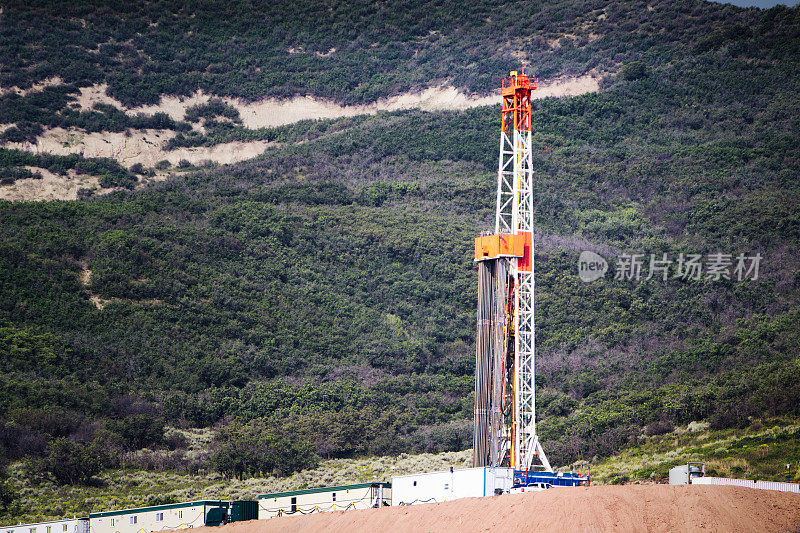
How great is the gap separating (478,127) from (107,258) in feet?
127

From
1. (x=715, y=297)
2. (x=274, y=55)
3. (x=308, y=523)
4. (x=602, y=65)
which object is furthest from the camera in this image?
(x=274, y=55)

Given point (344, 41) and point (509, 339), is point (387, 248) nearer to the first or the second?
point (509, 339)

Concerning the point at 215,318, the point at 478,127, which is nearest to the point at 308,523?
the point at 215,318

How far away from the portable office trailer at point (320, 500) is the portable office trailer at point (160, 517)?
0.73 m

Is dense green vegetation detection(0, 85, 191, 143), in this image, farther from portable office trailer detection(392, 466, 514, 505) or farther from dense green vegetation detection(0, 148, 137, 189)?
portable office trailer detection(392, 466, 514, 505)

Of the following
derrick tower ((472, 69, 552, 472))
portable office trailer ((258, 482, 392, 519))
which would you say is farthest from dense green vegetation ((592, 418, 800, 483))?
portable office trailer ((258, 482, 392, 519))

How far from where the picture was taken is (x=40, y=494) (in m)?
36.2

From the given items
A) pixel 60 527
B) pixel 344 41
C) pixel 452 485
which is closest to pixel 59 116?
pixel 344 41

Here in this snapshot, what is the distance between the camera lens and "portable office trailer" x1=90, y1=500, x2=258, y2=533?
87.9ft

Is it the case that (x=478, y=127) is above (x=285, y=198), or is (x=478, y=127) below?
above

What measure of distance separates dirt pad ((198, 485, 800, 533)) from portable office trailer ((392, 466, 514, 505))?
70.3 inches

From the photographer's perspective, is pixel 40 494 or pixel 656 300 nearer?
pixel 40 494

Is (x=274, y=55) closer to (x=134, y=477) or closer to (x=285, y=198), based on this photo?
(x=285, y=198)

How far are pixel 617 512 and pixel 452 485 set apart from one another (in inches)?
233
